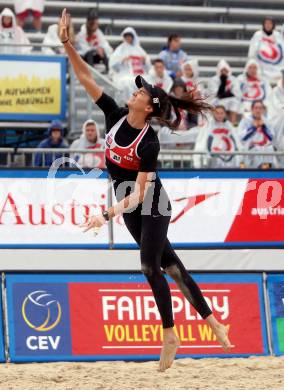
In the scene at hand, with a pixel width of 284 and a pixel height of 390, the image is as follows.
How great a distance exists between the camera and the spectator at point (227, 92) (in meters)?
13.7

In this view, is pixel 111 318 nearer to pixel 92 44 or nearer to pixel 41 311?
pixel 41 311

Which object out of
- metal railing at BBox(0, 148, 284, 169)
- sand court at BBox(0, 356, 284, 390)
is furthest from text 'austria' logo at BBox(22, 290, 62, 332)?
metal railing at BBox(0, 148, 284, 169)

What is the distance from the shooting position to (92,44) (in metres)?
14.0

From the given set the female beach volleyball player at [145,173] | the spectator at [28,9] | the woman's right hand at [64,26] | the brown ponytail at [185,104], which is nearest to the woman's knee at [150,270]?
the female beach volleyball player at [145,173]

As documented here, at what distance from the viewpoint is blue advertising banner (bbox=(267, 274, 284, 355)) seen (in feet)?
29.0

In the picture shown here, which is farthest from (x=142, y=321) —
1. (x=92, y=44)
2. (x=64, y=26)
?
(x=92, y=44)

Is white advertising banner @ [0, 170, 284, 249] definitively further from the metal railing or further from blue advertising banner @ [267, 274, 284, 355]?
the metal railing

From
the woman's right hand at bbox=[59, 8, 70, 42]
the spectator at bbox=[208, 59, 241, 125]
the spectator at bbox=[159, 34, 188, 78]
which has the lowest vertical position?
the spectator at bbox=[208, 59, 241, 125]

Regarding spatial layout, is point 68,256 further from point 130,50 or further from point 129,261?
point 130,50

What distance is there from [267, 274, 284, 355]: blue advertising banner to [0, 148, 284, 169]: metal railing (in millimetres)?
1811

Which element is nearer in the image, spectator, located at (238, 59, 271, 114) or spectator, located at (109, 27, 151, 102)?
spectator, located at (109, 27, 151, 102)

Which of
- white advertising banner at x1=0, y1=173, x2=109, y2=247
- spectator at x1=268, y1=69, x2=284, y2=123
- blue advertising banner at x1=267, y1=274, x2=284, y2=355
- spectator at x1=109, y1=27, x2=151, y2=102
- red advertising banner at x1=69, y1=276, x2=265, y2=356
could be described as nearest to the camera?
red advertising banner at x1=69, y1=276, x2=265, y2=356

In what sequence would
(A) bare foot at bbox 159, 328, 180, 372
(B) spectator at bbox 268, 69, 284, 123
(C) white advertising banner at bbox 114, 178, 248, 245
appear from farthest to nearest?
(B) spectator at bbox 268, 69, 284, 123, (C) white advertising banner at bbox 114, 178, 248, 245, (A) bare foot at bbox 159, 328, 180, 372

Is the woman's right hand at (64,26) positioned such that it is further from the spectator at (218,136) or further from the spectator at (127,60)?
the spectator at (127,60)
